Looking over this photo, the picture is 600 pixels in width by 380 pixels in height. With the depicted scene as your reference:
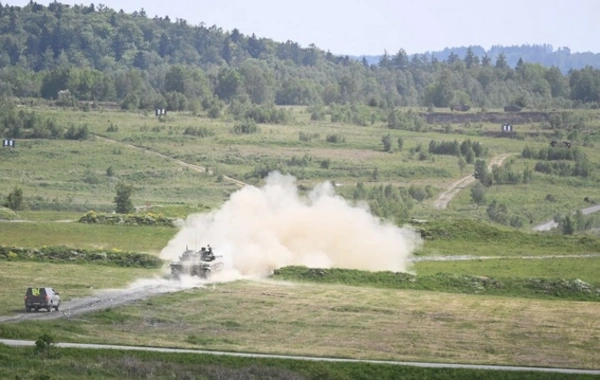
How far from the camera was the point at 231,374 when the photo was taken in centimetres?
4431

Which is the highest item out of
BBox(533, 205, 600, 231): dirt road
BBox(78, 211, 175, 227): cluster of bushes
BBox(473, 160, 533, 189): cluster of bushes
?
BBox(78, 211, 175, 227): cluster of bushes

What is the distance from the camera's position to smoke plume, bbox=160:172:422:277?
2960 inches

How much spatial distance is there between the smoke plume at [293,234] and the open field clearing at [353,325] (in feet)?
30.7

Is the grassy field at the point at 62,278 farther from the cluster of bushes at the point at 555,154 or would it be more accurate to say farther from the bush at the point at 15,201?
the cluster of bushes at the point at 555,154

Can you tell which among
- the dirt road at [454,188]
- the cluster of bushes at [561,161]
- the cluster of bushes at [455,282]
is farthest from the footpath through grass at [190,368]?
the cluster of bushes at [561,161]

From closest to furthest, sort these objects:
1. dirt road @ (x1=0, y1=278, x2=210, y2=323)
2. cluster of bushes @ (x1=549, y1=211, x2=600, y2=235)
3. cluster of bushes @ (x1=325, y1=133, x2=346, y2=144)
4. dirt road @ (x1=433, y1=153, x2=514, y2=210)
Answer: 1. dirt road @ (x1=0, y1=278, x2=210, y2=323)
2. cluster of bushes @ (x1=549, y1=211, x2=600, y2=235)
3. dirt road @ (x1=433, y1=153, x2=514, y2=210)
4. cluster of bushes @ (x1=325, y1=133, x2=346, y2=144)

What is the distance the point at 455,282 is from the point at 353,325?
15.3 metres

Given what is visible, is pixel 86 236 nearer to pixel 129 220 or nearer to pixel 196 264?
pixel 129 220

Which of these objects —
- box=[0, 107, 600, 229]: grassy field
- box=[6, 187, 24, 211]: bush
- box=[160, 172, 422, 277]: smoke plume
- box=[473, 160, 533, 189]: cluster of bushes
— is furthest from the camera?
box=[473, 160, 533, 189]: cluster of bushes

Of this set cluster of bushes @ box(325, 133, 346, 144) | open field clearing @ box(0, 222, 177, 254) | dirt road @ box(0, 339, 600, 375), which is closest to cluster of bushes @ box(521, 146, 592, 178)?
cluster of bushes @ box(325, 133, 346, 144)

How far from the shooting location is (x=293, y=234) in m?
78.4

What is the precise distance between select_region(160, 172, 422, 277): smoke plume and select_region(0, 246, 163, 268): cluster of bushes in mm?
1538

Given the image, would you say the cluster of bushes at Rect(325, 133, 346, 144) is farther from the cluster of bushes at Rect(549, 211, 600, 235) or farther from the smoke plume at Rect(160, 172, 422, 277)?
the smoke plume at Rect(160, 172, 422, 277)

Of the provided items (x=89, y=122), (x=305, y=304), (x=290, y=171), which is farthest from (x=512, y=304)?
(x=89, y=122)
